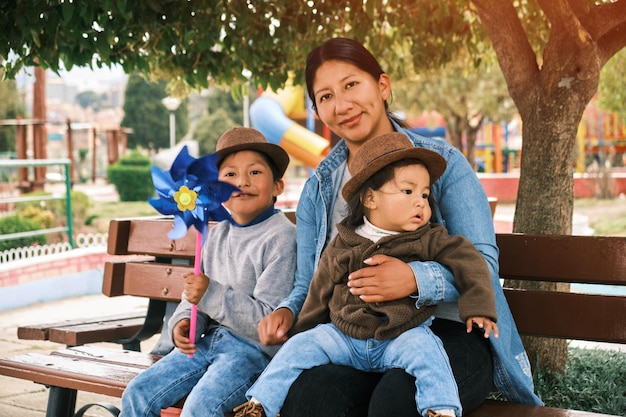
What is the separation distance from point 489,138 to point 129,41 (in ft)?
97.8

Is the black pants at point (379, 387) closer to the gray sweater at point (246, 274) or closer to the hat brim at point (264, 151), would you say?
the gray sweater at point (246, 274)

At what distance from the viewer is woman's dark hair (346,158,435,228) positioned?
297cm

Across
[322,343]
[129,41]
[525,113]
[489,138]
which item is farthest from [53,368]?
[489,138]

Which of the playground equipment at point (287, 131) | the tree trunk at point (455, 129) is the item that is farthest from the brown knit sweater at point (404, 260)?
the tree trunk at point (455, 129)

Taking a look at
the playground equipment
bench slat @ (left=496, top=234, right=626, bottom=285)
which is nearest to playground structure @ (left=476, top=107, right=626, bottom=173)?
the playground equipment

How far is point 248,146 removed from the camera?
354cm

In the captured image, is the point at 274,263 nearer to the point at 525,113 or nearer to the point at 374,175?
the point at 374,175

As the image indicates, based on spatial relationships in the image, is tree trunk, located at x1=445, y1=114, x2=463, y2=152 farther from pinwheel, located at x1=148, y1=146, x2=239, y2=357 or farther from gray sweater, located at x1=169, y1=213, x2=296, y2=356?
pinwheel, located at x1=148, y1=146, x2=239, y2=357

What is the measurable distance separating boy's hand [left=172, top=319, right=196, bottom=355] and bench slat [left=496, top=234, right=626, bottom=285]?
1237 millimetres

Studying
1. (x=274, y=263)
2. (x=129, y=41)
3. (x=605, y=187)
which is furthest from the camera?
(x=605, y=187)

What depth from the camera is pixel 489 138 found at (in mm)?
34250

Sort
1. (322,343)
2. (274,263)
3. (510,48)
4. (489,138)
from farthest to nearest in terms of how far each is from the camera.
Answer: (489,138) < (510,48) < (274,263) < (322,343)

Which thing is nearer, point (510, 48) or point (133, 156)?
point (510, 48)

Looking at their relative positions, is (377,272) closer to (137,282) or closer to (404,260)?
(404,260)
